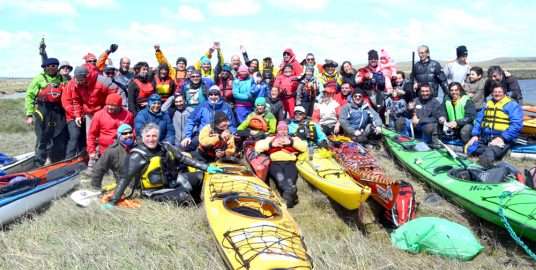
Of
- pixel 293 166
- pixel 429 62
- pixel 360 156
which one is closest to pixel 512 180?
pixel 360 156

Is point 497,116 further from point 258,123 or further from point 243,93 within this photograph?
point 243,93

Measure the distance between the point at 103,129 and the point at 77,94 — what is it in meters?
0.85

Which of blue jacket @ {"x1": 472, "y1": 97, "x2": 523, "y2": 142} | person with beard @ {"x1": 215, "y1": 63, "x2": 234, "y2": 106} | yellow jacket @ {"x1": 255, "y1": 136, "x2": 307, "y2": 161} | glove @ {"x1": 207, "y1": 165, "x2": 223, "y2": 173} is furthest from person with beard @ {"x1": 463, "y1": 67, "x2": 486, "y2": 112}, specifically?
glove @ {"x1": 207, "y1": 165, "x2": 223, "y2": 173}

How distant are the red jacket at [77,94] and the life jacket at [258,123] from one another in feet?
7.75

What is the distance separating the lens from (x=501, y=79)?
7215mm

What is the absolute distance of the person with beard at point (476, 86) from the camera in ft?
24.4

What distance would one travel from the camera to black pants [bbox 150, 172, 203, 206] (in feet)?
15.7

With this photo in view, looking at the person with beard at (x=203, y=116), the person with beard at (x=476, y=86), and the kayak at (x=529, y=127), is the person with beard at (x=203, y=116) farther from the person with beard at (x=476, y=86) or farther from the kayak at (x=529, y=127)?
the kayak at (x=529, y=127)

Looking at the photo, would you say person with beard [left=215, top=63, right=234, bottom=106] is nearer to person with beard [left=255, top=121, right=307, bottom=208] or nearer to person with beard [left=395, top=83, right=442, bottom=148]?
person with beard [left=255, top=121, right=307, bottom=208]

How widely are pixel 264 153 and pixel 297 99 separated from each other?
257cm

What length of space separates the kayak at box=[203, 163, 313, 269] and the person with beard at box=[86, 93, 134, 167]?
1.67 meters

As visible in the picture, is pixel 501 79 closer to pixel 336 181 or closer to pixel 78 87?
pixel 336 181

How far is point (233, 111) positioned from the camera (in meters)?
7.18

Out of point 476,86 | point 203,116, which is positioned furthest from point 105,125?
point 476,86
